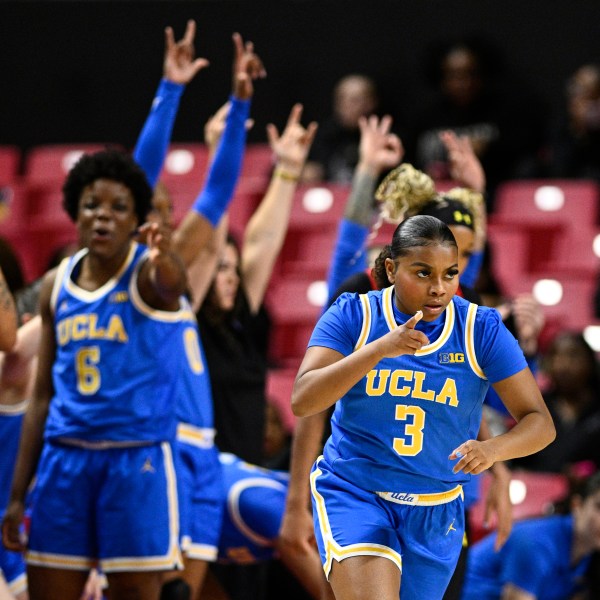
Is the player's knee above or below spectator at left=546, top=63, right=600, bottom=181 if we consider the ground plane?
below

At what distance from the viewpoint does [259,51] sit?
35.9 ft

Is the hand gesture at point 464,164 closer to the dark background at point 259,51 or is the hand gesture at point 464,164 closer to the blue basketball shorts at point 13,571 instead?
the blue basketball shorts at point 13,571

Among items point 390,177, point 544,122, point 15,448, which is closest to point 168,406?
point 15,448

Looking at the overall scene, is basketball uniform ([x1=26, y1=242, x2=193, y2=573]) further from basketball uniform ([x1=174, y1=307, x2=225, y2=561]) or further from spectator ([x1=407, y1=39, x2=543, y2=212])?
spectator ([x1=407, y1=39, x2=543, y2=212])

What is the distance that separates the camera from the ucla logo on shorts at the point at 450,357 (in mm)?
3684

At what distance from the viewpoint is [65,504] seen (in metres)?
4.50

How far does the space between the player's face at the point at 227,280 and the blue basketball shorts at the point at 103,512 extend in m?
1.10

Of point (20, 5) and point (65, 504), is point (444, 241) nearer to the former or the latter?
point (65, 504)

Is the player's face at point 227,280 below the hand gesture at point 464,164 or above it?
below

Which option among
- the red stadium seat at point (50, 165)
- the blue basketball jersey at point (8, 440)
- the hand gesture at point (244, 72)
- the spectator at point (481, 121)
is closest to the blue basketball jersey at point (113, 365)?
the blue basketball jersey at point (8, 440)

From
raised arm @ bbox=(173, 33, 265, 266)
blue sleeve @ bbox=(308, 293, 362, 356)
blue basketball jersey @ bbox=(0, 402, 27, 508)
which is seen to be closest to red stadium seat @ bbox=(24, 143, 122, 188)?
raised arm @ bbox=(173, 33, 265, 266)

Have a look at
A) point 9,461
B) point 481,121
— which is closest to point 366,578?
point 9,461

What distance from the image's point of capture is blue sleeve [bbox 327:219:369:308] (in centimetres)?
495

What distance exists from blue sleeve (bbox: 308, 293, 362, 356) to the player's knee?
1442mm
